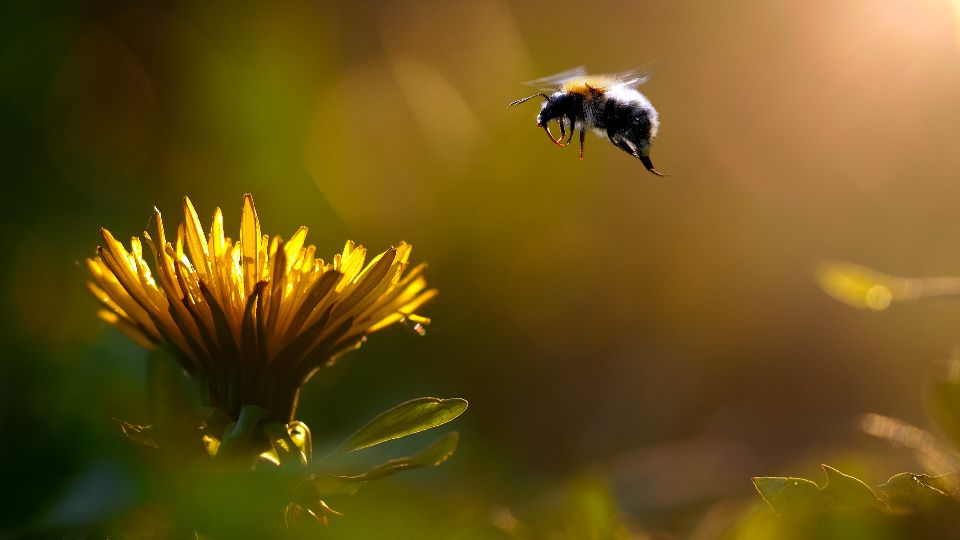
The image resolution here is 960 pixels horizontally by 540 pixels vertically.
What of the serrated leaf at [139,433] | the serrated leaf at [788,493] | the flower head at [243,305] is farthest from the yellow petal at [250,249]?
the serrated leaf at [788,493]

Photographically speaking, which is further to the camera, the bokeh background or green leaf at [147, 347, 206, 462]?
the bokeh background

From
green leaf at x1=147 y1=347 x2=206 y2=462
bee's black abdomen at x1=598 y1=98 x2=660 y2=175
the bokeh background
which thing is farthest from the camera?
the bokeh background

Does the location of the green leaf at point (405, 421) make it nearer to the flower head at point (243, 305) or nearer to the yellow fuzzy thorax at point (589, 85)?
the flower head at point (243, 305)

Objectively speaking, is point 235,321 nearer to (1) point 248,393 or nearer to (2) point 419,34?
(1) point 248,393

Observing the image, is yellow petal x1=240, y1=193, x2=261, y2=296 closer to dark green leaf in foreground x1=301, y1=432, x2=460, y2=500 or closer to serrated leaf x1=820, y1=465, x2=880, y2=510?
dark green leaf in foreground x1=301, y1=432, x2=460, y2=500

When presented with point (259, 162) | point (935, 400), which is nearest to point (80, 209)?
point (259, 162)

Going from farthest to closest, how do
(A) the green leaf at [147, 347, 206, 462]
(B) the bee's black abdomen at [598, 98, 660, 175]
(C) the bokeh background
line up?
(C) the bokeh background < (B) the bee's black abdomen at [598, 98, 660, 175] < (A) the green leaf at [147, 347, 206, 462]

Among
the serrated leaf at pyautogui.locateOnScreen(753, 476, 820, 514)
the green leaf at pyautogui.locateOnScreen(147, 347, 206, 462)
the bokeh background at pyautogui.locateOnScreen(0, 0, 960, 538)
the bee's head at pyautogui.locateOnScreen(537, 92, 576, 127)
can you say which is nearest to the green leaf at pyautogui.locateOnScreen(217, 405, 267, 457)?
the green leaf at pyautogui.locateOnScreen(147, 347, 206, 462)
